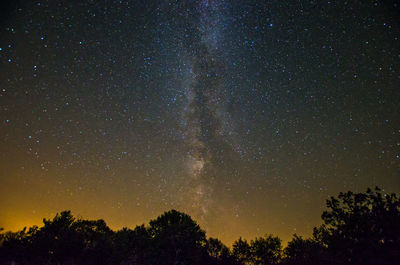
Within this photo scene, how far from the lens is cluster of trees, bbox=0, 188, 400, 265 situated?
14461 millimetres

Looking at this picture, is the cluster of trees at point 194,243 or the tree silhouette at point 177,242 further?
the tree silhouette at point 177,242

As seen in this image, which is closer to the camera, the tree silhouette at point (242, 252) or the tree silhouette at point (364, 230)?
the tree silhouette at point (364, 230)

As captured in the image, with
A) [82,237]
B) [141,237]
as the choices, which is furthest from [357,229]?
[82,237]

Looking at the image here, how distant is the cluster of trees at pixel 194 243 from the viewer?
14.5 m

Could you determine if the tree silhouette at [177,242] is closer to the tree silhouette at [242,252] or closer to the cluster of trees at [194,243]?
the cluster of trees at [194,243]

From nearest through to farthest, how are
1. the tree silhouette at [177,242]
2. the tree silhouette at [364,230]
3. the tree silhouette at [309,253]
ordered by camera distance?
the tree silhouette at [364,230], the tree silhouette at [309,253], the tree silhouette at [177,242]

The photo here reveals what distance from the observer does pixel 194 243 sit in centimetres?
3222

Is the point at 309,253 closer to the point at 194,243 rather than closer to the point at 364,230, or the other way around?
the point at 364,230

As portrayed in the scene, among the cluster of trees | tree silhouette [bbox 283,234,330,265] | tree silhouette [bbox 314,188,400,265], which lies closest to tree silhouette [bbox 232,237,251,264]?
the cluster of trees

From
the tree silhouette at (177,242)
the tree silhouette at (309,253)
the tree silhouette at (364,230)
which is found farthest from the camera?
the tree silhouette at (177,242)

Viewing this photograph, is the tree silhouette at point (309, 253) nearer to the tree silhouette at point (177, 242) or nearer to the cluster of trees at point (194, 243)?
the cluster of trees at point (194, 243)

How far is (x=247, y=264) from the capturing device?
42.0 meters

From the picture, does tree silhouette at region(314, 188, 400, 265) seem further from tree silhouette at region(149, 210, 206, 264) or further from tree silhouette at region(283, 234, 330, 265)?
tree silhouette at region(149, 210, 206, 264)

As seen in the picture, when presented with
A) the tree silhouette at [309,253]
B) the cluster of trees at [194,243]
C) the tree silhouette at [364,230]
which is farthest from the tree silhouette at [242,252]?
the tree silhouette at [364,230]
